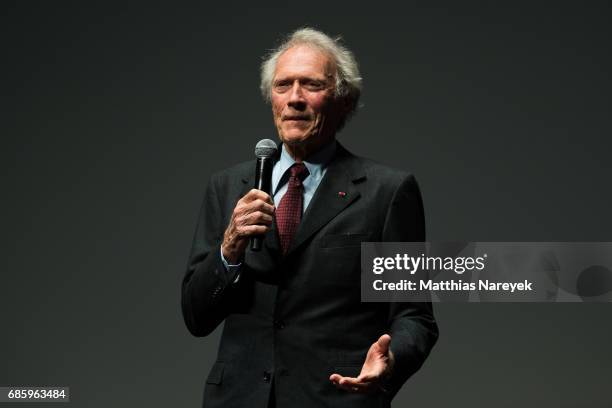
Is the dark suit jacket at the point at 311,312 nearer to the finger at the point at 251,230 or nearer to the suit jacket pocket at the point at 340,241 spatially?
the suit jacket pocket at the point at 340,241

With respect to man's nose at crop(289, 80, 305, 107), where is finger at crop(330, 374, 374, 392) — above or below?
below

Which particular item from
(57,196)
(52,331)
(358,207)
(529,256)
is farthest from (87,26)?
(358,207)

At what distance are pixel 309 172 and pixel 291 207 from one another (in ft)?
0.40

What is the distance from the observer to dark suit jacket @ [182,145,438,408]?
6.47ft

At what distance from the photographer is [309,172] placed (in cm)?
217

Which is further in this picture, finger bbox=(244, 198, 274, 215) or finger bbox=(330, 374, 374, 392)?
finger bbox=(244, 198, 274, 215)

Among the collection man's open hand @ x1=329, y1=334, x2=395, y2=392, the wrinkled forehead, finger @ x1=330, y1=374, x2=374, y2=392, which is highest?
the wrinkled forehead

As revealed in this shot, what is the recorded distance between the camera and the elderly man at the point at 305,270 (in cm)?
196

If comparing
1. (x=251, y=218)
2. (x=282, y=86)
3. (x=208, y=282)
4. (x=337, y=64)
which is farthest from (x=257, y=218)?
(x=337, y=64)

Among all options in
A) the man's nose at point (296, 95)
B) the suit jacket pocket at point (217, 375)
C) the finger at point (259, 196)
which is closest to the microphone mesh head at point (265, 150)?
the man's nose at point (296, 95)

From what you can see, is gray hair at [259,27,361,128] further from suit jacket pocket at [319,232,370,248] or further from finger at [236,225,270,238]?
finger at [236,225,270,238]

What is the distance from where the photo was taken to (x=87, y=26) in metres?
4.34

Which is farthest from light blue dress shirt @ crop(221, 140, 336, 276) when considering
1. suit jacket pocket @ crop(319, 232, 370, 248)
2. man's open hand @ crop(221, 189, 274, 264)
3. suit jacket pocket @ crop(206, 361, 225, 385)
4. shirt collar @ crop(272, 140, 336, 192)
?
suit jacket pocket @ crop(206, 361, 225, 385)

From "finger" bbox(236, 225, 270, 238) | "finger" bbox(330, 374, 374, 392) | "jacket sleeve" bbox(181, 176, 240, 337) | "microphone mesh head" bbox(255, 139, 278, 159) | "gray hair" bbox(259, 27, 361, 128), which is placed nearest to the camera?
"finger" bbox(330, 374, 374, 392)
